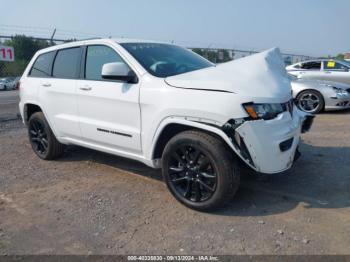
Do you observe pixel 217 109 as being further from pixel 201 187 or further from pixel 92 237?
pixel 92 237

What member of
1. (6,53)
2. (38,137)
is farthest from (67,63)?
(6,53)

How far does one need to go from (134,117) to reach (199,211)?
4.00 ft

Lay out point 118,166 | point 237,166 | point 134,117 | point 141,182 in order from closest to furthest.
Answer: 1. point 237,166
2. point 134,117
3. point 141,182
4. point 118,166

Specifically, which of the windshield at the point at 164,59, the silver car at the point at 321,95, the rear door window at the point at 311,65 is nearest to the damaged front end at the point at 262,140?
the windshield at the point at 164,59

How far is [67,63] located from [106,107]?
120 cm

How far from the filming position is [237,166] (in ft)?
11.4

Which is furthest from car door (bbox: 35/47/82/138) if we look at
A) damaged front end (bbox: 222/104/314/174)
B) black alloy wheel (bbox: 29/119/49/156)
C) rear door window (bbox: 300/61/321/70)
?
rear door window (bbox: 300/61/321/70)

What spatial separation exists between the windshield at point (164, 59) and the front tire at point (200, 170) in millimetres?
882

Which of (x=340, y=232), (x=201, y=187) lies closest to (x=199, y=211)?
(x=201, y=187)

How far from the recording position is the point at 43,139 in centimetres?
552

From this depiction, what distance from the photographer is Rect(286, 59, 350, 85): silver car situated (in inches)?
472

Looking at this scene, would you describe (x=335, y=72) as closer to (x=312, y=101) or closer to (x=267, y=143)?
(x=312, y=101)

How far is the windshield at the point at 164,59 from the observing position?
4074mm

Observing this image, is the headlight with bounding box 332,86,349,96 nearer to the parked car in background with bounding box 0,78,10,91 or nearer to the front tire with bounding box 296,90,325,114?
the front tire with bounding box 296,90,325,114
